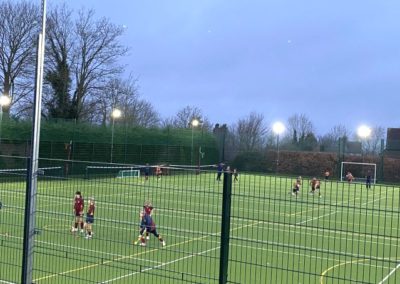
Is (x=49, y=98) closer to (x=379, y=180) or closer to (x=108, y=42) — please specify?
(x=108, y=42)

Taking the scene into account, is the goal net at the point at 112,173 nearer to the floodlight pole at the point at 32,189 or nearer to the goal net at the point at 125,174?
the goal net at the point at 125,174

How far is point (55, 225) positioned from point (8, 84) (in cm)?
3669

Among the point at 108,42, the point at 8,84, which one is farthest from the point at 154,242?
the point at 108,42

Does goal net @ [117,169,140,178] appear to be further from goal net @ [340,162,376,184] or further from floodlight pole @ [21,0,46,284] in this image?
goal net @ [340,162,376,184]

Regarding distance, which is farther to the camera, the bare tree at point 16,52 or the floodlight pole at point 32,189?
the bare tree at point 16,52

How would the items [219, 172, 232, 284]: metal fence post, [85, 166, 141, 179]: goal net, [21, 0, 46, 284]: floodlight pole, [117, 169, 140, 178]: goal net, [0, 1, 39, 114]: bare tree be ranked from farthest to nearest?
[0, 1, 39, 114]: bare tree
[117, 169, 140, 178]: goal net
[85, 166, 141, 179]: goal net
[21, 0, 46, 284]: floodlight pole
[219, 172, 232, 284]: metal fence post

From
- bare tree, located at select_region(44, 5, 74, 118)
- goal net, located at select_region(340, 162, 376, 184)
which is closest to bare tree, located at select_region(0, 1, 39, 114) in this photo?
bare tree, located at select_region(44, 5, 74, 118)

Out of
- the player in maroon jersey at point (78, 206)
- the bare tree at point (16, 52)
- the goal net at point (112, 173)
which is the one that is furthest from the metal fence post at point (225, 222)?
the bare tree at point (16, 52)

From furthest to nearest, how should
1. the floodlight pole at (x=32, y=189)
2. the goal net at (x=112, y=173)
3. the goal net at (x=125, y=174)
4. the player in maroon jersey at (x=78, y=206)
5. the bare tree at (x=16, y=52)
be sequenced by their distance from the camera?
the bare tree at (x=16, y=52) < the goal net at (x=125, y=174) < the goal net at (x=112, y=173) < the player in maroon jersey at (x=78, y=206) < the floodlight pole at (x=32, y=189)

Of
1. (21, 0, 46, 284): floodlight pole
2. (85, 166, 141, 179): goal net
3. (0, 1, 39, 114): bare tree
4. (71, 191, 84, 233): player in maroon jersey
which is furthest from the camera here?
(0, 1, 39, 114): bare tree

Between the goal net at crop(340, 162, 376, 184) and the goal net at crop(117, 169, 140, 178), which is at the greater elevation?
the goal net at crop(117, 169, 140, 178)

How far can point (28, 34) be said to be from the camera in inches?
2104

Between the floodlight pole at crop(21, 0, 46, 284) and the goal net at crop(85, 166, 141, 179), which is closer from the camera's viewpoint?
the floodlight pole at crop(21, 0, 46, 284)

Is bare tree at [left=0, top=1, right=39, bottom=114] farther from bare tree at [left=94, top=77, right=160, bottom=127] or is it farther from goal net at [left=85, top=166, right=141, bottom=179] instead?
goal net at [left=85, top=166, right=141, bottom=179]
